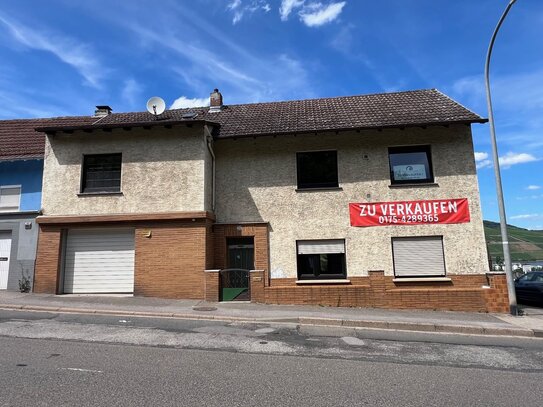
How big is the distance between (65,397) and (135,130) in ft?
35.7

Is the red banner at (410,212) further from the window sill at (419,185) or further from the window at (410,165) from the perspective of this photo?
the window at (410,165)

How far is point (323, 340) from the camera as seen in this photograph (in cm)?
809

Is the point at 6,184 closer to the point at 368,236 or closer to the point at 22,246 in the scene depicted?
the point at 22,246

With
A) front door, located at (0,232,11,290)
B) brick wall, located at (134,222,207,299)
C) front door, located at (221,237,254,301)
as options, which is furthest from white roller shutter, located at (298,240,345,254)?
front door, located at (0,232,11,290)

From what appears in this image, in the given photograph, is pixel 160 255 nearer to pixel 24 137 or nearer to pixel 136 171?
pixel 136 171

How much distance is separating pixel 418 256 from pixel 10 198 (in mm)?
15068

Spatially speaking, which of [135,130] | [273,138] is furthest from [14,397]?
[273,138]

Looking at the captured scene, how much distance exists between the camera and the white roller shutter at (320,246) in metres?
13.8

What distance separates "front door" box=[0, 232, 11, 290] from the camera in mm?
13952

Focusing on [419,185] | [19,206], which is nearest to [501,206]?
[419,185]

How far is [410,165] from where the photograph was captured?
14.3 m

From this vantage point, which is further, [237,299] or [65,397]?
[237,299]

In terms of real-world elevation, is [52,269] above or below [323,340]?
above

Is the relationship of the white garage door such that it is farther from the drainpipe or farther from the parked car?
the parked car
